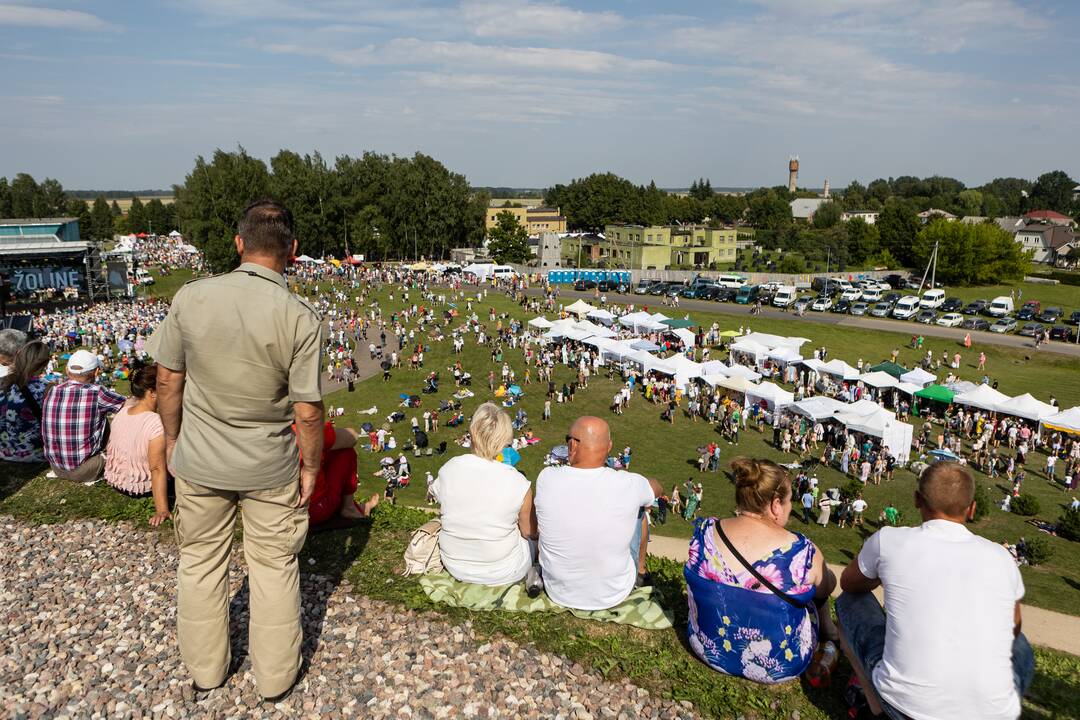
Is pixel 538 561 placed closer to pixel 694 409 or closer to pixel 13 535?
pixel 13 535

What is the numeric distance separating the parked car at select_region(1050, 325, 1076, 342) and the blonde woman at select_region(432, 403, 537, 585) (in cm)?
4926

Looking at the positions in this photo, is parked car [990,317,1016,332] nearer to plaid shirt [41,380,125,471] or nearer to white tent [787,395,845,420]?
white tent [787,395,845,420]

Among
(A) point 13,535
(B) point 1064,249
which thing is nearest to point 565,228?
(B) point 1064,249

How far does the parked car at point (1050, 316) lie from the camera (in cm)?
4656

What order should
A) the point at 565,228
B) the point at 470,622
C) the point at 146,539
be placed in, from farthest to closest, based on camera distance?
the point at 565,228 < the point at 146,539 < the point at 470,622

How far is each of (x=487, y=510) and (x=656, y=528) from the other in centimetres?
1423

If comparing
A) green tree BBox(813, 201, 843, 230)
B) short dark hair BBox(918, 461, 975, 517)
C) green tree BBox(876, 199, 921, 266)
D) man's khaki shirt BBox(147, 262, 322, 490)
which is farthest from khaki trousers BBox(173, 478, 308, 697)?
green tree BBox(813, 201, 843, 230)

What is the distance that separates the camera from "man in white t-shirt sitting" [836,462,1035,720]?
2998mm

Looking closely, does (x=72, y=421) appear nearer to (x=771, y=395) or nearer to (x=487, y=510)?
(x=487, y=510)

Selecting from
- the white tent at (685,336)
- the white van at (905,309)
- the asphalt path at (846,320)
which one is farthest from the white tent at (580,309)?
the white van at (905,309)

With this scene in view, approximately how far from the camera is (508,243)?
73062 mm

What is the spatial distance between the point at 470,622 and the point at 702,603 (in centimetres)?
146

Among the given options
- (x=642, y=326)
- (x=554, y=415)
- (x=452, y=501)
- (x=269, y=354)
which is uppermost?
(x=269, y=354)

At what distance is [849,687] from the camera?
3.57 meters
